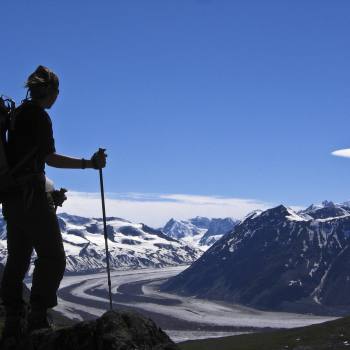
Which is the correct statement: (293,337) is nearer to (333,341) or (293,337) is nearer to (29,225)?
(333,341)

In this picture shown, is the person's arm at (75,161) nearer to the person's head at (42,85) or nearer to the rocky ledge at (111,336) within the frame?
the person's head at (42,85)

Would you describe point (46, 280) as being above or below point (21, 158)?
below

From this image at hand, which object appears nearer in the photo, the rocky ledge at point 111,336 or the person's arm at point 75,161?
the rocky ledge at point 111,336

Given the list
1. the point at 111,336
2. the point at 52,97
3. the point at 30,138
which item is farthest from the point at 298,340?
the point at 30,138

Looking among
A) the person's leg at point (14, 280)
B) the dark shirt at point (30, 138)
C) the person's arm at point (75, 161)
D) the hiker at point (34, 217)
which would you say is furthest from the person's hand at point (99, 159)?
the person's leg at point (14, 280)

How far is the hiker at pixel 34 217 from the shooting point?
26.9ft

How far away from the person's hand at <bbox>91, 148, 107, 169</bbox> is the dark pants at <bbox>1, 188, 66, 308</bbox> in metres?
1.00

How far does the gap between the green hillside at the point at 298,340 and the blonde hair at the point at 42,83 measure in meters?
163

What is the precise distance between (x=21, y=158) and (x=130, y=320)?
254 cm

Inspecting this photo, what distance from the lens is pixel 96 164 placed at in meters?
9.11

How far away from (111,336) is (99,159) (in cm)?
275

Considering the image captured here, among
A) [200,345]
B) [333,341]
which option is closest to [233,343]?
[200,345]

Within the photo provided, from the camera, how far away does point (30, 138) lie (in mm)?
8227

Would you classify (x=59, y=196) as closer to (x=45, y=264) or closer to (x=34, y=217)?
(x=34, y=217)
